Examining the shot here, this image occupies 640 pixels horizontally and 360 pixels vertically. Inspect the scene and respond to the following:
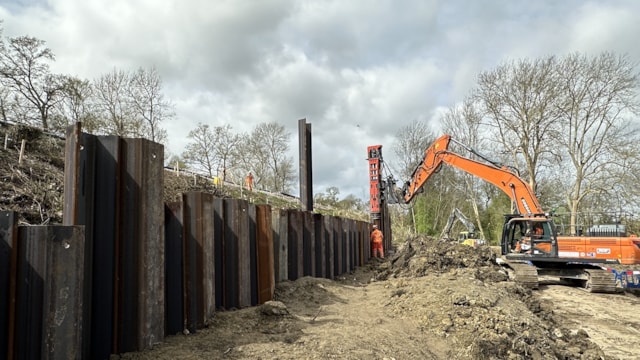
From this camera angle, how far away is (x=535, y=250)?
1433cm

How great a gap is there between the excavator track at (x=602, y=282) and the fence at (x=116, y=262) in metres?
11.6

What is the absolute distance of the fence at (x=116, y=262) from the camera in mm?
3137

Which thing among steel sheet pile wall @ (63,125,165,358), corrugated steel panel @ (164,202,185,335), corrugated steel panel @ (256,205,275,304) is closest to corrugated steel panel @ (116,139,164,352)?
steel sheet pile wall @ (63,125,165,358)

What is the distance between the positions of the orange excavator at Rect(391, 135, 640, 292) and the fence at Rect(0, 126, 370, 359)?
34.4 feet

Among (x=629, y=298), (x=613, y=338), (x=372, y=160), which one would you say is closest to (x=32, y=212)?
(x=372, y=160)

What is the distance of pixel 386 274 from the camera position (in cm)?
1105

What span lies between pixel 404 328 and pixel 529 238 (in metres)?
10.2

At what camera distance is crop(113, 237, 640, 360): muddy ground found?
4.28 metres

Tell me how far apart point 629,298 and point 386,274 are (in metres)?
7.51

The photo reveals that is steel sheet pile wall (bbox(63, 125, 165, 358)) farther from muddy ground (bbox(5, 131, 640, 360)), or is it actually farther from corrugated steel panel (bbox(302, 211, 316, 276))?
corrugated steel panel (bbox(302, 211, 316, 276))

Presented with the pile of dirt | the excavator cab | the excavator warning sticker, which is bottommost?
the excavator warning sticker

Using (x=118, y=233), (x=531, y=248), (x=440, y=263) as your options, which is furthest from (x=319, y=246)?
(x=531, y=248)

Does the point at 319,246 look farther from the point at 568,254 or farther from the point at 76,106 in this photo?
the point at 76,106

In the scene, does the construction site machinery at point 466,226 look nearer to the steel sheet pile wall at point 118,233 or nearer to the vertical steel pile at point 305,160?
the vertical steel pile at point 305,160
